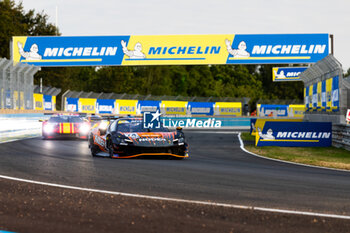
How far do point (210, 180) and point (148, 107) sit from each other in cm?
4172

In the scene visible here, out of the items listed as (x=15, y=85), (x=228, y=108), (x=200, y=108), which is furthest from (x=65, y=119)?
(x=228, y=108)

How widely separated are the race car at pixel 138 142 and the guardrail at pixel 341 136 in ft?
23.6

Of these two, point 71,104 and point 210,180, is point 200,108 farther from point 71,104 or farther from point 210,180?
point 210,180

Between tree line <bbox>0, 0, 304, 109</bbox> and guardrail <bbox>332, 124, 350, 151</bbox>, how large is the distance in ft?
164

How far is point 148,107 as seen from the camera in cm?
5103

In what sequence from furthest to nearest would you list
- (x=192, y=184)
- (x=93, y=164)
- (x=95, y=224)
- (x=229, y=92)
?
(x=229, y=92), (x=93, y=164), (x=192, y=184), (x=95, y=224)

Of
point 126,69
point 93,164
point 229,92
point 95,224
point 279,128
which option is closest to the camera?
point 95,224

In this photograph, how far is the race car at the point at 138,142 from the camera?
1320 cm

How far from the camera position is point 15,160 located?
1264 centimetres

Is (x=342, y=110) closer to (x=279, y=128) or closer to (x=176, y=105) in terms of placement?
(x=279, y=128)

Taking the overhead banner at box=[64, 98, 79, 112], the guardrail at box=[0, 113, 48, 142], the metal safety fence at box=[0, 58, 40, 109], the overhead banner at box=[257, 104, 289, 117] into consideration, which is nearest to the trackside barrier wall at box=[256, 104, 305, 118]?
the overhead banner at box=[257, 104, 289, 117]

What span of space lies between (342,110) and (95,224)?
669 inches

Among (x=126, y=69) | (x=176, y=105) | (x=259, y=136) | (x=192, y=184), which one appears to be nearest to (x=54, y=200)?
(x=192, y=184)

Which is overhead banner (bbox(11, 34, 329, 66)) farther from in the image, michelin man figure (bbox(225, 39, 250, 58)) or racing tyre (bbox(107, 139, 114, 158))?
racing tyre (bbox(107, 139, 114, 158))
